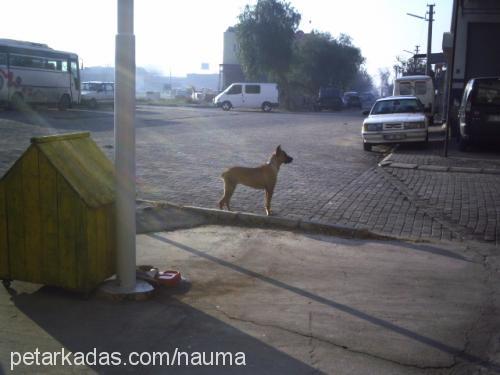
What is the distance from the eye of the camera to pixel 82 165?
16.8 feet

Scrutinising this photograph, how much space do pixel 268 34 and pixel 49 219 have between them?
55.4 meters

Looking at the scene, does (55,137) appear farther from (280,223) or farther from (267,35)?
(267,35)

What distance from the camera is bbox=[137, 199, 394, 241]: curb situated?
7.19 metres

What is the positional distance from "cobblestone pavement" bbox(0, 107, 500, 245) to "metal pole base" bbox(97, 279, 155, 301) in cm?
330

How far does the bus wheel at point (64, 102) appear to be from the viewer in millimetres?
31767

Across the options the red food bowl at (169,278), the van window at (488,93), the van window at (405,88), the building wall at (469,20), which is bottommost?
the red food bowl at (169,278)

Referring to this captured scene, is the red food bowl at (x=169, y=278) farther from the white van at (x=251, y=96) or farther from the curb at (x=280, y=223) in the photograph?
the white van at (x=251, y=96)

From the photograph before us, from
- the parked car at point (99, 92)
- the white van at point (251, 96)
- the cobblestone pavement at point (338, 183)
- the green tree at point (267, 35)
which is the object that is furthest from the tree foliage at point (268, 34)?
the cobblestone pavement at point (338, 183)

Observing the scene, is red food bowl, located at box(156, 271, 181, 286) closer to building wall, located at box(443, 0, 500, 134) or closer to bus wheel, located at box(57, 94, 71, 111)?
building wall, located at box(443, 0, 500, 134)

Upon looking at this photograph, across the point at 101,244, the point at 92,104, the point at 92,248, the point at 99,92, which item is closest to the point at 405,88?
the point at 92,104

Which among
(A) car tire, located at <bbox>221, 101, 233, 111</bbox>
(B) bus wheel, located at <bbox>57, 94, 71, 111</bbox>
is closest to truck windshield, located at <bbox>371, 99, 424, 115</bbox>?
(B) bus wheel, located at <bbox>57, 94, 71, 111</bbox>

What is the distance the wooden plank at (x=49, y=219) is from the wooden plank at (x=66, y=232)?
0.04 meters

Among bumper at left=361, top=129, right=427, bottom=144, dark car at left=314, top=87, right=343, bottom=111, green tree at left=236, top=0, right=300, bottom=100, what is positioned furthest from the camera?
green tree at left=236, top=0, right=300, bottom=100

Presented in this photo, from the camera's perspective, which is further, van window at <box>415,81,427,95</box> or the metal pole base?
van window at <box>415,81,427,95</box>
